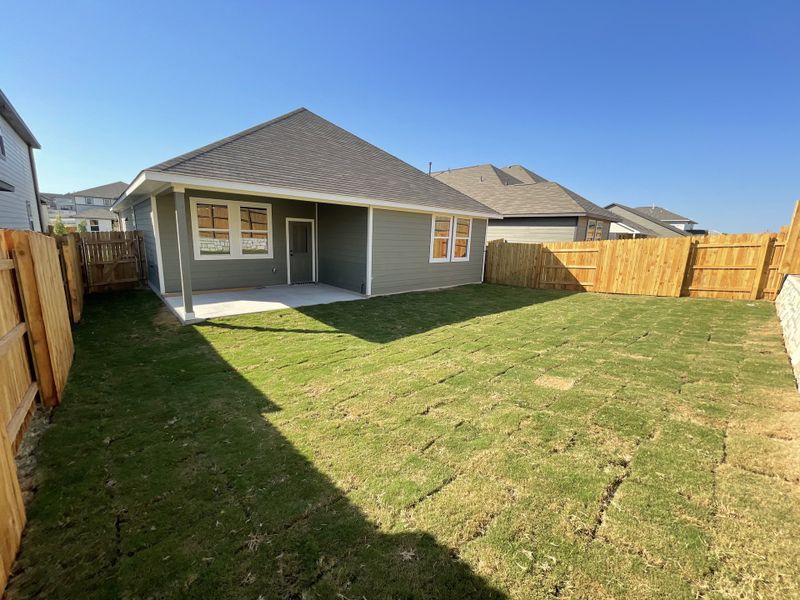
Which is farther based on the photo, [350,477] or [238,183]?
[238,183]

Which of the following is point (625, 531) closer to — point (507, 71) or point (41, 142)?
point (507, 71)

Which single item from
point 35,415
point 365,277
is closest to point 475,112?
point 365,277

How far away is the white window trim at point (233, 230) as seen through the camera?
29.1ft

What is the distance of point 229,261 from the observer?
962cm

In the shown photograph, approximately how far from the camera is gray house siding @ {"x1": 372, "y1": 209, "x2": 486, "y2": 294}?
9664mm

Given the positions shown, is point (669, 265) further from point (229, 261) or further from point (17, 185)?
point (17, 185)

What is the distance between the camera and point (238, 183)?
659 centimetres

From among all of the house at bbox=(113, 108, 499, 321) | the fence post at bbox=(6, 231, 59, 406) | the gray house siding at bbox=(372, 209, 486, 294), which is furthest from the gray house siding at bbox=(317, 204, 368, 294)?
the fence post at bbox=(6, 231, 59, 406)

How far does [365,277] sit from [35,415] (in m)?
7.09

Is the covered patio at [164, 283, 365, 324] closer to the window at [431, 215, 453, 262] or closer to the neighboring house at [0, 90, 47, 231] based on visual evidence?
the window at [431, 215, 453, 262]

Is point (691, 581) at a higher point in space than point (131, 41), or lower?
lower

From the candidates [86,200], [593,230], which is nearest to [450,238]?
[593,230]

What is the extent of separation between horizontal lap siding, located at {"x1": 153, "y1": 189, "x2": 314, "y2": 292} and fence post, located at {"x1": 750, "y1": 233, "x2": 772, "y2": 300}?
1310cm

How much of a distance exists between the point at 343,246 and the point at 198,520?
887cm
